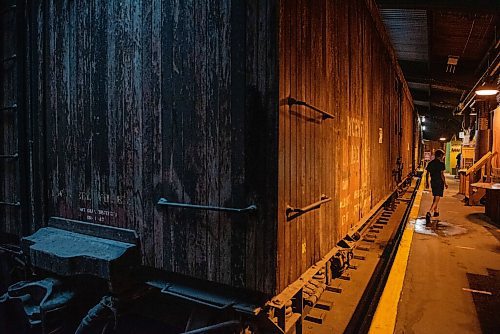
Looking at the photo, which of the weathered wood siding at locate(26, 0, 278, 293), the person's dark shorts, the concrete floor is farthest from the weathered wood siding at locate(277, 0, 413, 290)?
the person's dark shorts

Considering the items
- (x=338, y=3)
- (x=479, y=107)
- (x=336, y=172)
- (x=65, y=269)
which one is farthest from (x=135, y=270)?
(x=479, y=107)

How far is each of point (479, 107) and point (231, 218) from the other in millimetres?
14006

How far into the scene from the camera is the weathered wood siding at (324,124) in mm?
2623

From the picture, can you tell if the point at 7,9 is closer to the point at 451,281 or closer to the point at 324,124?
the point at 324,124

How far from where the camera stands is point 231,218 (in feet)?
8.52

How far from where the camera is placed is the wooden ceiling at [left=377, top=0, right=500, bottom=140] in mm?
6363

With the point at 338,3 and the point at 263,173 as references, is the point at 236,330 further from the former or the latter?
the point at 338,3

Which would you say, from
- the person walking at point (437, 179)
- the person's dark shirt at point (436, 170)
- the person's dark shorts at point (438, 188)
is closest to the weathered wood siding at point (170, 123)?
the person walking at point (437, 179)

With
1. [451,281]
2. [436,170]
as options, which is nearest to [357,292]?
[451,281]

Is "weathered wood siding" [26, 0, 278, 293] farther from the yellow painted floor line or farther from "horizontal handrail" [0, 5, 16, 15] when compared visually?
the yellow painted floor line

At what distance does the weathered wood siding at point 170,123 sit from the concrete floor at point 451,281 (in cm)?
263

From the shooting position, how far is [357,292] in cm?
492

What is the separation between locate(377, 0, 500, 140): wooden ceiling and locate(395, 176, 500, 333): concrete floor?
4476mm

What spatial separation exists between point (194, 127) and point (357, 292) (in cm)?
364
